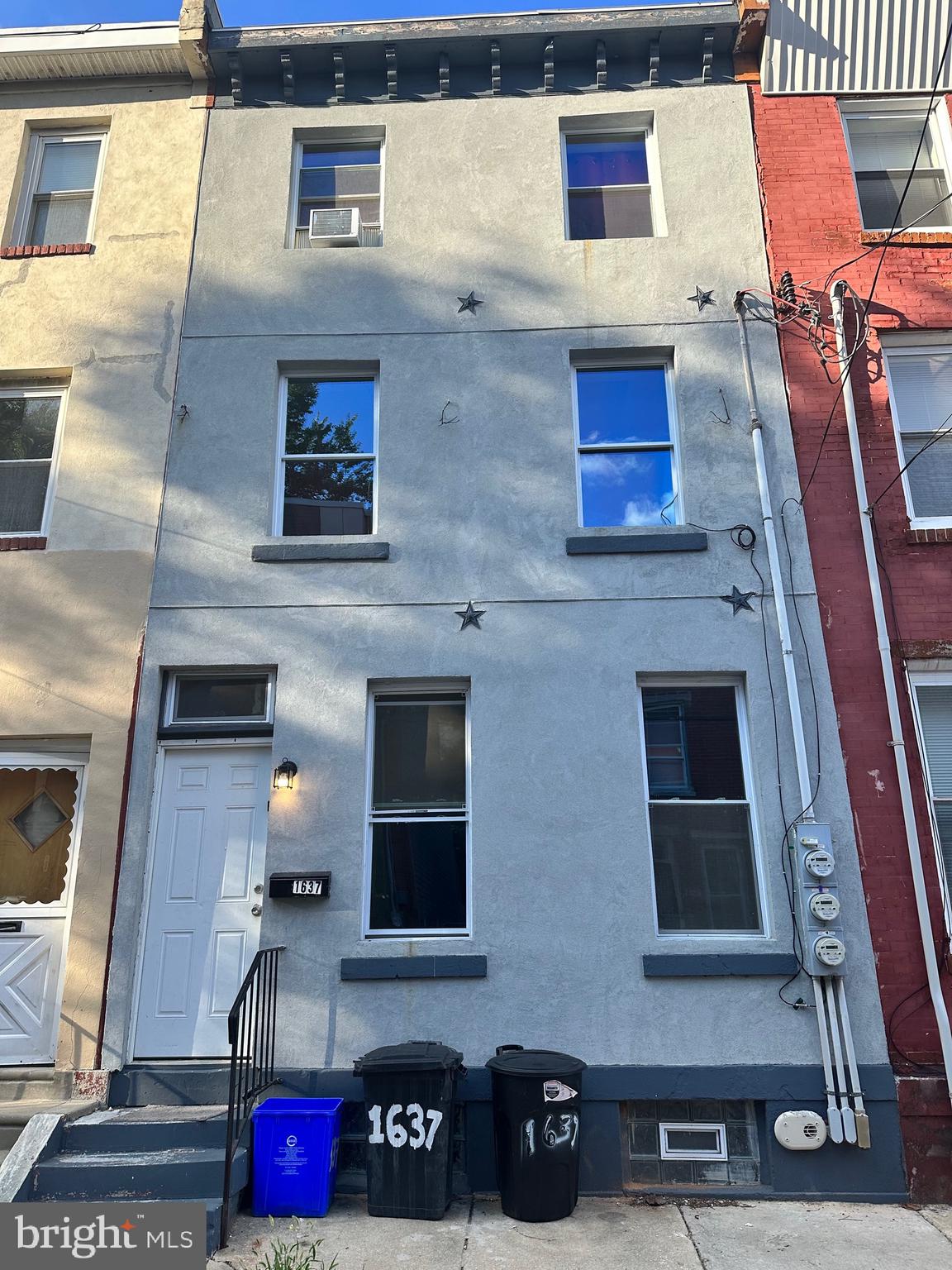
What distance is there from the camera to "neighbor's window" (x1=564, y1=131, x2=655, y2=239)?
30.2ft

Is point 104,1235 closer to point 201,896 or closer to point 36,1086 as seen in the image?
point 36,1086

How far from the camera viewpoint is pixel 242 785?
25.4 ft


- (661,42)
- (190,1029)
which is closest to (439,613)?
(190,1029)

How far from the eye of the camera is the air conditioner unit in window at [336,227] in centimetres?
912

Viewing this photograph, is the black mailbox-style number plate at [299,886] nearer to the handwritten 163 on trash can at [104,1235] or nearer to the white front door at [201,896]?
the white front door at [201,896]

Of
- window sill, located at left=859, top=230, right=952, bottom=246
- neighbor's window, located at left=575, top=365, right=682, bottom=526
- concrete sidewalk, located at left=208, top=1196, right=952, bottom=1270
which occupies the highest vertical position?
window sill, located at left=859, top=230, right=952, bottom=246

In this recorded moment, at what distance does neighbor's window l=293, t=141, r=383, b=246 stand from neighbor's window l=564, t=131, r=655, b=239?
1877 mm

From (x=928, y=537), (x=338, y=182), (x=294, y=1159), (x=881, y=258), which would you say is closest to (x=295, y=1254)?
(x=294, y=1159)

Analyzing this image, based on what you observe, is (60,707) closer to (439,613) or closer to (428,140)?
(439,613)

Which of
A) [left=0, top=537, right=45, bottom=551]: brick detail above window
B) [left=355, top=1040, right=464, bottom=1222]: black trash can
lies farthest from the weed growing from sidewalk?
[left=0, top=537, right=45, bottom=551]: brick detail above window

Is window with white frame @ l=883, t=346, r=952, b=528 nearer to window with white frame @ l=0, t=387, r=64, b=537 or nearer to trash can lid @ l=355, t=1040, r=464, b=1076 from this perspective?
trash can lid @ l=355, t=1040, r=464, b=1076

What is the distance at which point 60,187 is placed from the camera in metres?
9.78

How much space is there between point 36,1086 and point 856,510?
301 inches

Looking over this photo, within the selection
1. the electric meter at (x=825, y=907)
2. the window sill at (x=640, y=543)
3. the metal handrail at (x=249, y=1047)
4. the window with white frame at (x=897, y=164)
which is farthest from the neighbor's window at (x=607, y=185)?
the metal handrail at (x=249, y=1047)
